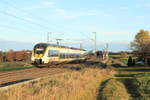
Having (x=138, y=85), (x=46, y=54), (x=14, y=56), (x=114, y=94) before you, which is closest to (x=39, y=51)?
(x=46, y=54)

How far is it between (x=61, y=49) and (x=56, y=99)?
28.8m

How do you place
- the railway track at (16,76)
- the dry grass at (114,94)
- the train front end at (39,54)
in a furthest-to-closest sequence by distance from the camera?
1. the train front end at (39,54)
2. the railway track at (16,76)
3. the dry grass at (114,94)

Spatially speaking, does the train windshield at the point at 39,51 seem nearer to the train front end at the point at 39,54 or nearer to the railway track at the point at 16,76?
the train front end at the point at 39,54

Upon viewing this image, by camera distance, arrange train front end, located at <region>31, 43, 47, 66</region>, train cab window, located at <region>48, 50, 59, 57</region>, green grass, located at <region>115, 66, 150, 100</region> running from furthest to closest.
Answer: train cab window, located at <region>48, 50, 59, 57</region> → train front end, located at <region>31, 43, 47, 66</region> → green grass, located at <region>115, 66, 150, 100</region>

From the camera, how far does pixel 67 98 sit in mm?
10797

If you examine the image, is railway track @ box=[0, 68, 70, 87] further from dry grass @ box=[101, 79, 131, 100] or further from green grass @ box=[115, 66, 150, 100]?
green grass @ box=[115, 66, 150, 100]

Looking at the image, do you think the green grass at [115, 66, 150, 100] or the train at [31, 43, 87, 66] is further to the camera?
the train at [31, 43, 87, 66]

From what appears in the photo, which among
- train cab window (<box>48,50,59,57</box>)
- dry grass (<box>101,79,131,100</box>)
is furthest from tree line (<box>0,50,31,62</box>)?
dry grass (<box>101,79,131,100</box>)

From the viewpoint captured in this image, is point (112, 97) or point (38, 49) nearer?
point (112, 97)

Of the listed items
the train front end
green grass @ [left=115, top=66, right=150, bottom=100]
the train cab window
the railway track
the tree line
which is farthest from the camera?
the tree line

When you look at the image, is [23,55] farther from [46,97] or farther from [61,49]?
[46,97]

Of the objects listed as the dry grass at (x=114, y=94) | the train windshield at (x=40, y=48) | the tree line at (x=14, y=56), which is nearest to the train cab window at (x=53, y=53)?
the train windshield at (x=40, y=48)

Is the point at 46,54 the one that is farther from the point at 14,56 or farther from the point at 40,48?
the point at 14,56

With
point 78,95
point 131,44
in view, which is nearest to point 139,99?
point 78,95
